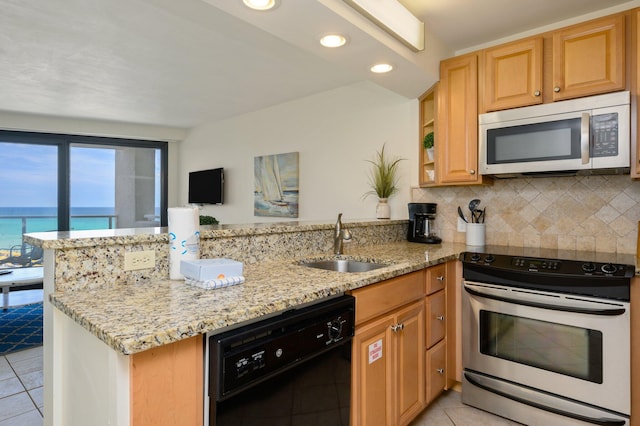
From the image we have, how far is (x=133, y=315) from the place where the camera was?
0.99m

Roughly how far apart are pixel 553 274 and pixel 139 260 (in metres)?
1.95

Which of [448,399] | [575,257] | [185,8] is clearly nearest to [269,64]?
[185,8]

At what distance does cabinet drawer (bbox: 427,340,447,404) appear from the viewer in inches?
81.0

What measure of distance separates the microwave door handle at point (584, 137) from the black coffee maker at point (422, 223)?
1.04m

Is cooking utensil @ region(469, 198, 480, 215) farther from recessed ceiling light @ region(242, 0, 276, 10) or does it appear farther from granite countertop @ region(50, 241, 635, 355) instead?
recessed ceiling light @ region(242, 0, 276, 10)

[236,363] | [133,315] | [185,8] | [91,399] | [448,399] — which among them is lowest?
[448,399]

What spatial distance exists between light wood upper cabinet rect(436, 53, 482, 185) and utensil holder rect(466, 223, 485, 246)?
13.6 inches

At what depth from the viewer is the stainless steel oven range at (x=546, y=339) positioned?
5.77 feet

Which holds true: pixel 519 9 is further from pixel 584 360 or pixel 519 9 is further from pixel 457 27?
pixel 584 360

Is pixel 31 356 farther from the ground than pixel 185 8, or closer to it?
closer to it

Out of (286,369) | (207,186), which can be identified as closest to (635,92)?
(286,369)

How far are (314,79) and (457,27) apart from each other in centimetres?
146

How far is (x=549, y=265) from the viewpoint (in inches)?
75.9

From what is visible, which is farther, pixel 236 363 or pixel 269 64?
pixel 269 64
